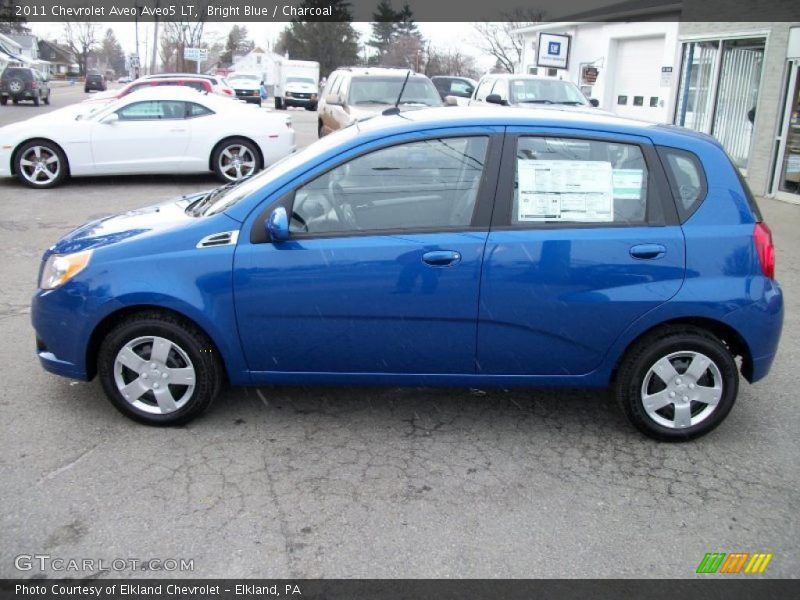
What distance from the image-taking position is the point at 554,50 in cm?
2711

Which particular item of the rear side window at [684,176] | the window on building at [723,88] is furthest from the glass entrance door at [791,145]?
the rear side window at [684,176]

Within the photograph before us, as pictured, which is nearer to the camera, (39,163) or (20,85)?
(39,163)

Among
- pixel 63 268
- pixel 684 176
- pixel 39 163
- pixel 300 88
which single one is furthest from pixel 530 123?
pixel 300 88

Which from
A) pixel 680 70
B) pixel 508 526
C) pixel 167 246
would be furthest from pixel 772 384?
pixel 680 70

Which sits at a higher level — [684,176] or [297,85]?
[297,85]

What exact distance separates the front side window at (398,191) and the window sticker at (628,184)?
0.71 m

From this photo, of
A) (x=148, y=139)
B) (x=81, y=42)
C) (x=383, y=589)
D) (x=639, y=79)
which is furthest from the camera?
(x=81, y=42)

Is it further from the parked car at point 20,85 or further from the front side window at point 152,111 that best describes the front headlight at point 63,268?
the parked car at point 20,85

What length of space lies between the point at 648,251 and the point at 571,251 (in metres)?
0.39

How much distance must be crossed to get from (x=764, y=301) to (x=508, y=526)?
72.0 inches

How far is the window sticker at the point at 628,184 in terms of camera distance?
12.9ft

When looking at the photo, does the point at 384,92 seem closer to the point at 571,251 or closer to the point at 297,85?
the point at 571,251

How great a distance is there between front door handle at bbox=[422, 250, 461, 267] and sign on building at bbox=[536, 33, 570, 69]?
2520cm

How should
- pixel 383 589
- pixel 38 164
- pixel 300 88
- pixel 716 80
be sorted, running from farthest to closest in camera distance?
pixel 300 88, pixel 716 80, pixel 38 164, pixel 383 589
